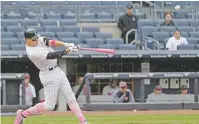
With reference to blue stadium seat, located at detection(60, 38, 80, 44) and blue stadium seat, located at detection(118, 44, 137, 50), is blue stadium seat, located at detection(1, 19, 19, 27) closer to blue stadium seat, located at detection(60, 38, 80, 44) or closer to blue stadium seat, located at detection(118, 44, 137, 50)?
blue stadium seat, located at detection(60, 38, 80, 44)

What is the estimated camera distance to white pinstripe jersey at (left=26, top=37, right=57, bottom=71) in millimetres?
7227

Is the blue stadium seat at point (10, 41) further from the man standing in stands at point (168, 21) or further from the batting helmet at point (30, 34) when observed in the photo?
the batting helmet at point (30, 34)

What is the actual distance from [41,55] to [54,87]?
48 centimetres

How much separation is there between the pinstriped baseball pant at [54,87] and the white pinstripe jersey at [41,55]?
0.10m

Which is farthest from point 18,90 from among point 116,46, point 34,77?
point 116,46

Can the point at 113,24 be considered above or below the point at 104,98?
above

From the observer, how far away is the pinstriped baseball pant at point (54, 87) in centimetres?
726

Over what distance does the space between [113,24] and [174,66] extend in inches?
91.6

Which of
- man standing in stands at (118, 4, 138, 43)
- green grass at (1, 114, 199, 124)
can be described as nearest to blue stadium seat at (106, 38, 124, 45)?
man standing in stands at (118, 4, 138, 43)

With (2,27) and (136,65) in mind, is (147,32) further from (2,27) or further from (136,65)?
(2,27)

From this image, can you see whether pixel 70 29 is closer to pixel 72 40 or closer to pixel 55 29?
pixel 55 29

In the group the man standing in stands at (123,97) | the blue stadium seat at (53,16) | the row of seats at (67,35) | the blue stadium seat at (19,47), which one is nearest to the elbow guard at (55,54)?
the man standing in stands at (123,97)

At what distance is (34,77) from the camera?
13156mm

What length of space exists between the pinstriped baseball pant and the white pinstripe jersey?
10cm
